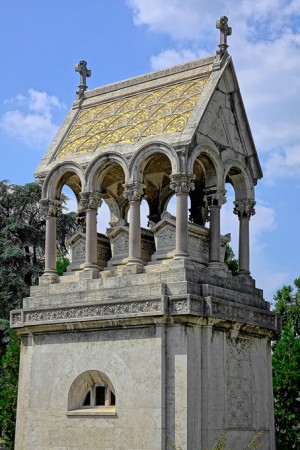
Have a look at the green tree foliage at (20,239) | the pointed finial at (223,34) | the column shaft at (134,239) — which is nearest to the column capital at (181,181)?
the column shaft at (134,239)

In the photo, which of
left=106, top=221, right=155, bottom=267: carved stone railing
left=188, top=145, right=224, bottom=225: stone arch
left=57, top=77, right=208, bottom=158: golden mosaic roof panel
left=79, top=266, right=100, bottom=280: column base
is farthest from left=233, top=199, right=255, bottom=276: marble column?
left=79, top=266, right=100, bottom=280: column base

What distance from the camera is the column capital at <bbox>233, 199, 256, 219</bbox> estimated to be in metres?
22.2

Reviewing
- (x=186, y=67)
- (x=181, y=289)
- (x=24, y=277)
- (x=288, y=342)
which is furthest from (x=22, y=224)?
(x=181, y=289)

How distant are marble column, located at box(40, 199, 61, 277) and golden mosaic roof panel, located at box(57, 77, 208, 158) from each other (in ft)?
4.79

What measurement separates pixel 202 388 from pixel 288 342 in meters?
11.8

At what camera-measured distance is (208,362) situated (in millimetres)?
18891

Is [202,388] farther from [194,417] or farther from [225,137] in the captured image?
[225,137]

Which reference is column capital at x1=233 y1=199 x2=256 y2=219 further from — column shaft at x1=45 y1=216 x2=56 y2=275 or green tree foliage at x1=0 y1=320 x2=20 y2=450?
green tree foliage at x1=0 y1=320 x2=20 y2=450

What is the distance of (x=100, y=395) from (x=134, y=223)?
14.1 feet

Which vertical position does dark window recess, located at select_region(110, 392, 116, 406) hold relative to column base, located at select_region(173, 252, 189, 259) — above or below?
below

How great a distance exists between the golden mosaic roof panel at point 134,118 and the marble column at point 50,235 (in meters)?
1.46

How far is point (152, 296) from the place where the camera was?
18984 mm

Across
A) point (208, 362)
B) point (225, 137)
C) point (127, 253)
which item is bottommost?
point (208, 362)

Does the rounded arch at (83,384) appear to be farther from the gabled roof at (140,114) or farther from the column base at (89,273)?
the gabled roof at (140,114)
